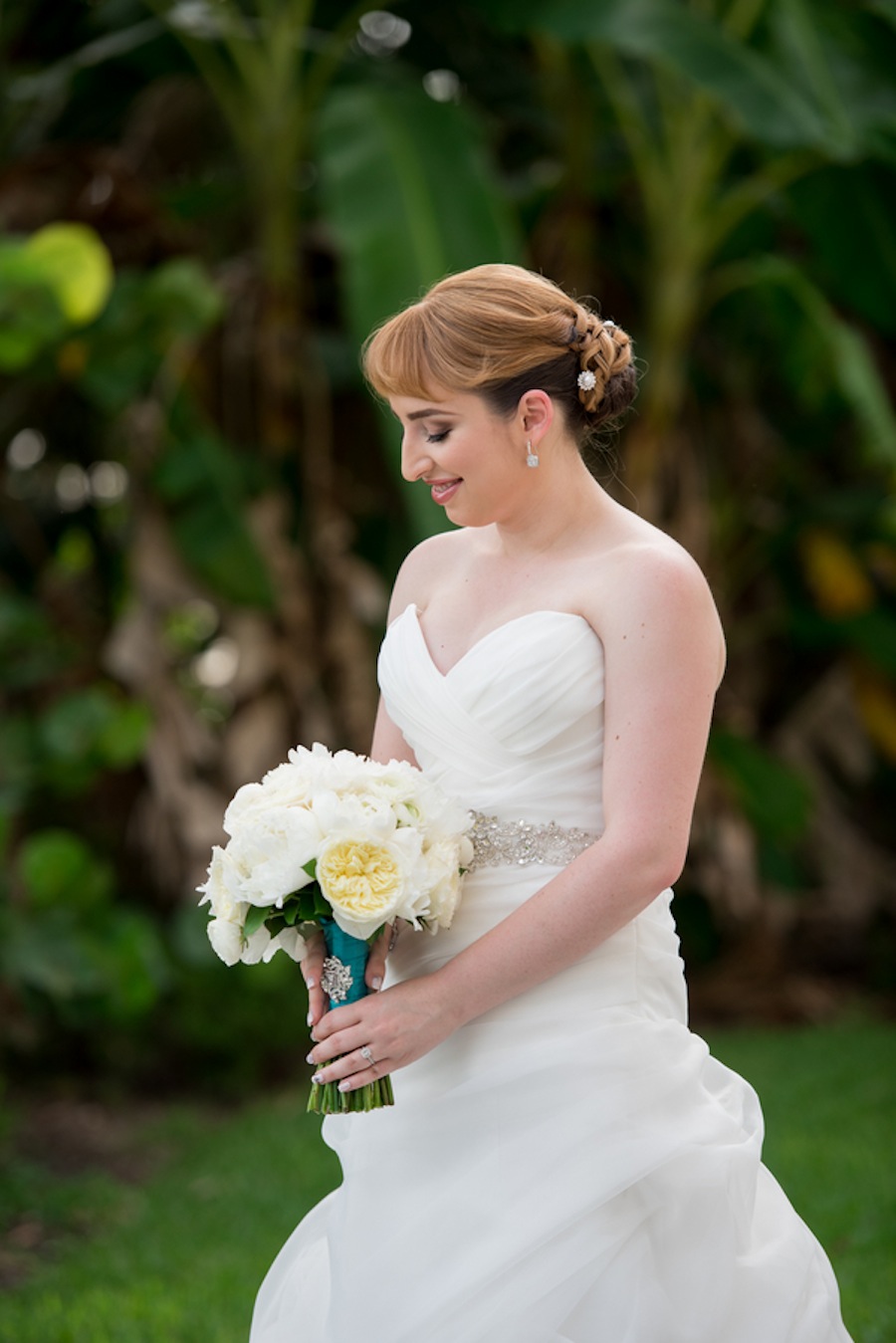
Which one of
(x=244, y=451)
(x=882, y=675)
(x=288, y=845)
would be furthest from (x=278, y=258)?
(x=288, y=845)

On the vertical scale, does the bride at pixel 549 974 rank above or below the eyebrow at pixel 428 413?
below

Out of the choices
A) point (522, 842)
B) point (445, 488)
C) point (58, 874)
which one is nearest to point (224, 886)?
point (522, 842)

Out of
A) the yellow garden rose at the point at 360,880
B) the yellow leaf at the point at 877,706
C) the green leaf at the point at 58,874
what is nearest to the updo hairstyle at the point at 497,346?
the yellow garden rose at the point at 360,880

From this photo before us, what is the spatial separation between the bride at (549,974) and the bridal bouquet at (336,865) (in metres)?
0.06

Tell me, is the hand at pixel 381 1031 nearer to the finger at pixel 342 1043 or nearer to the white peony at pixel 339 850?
the finger at pixel 342 1043

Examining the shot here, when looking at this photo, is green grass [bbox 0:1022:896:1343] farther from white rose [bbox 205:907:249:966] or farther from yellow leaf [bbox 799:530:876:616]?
yellow leaf [bbox 799:530:876:616]

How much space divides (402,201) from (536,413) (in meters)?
2.85

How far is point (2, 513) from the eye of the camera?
6457 mm

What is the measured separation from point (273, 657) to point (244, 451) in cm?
90

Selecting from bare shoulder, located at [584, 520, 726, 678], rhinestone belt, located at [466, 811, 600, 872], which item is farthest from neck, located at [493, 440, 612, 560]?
rhinestone belt, located at [466, 811, 600, 872]

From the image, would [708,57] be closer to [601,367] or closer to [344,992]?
[601,367]

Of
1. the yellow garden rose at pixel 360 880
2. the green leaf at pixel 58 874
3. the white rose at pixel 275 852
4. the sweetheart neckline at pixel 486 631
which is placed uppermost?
the sweetheart neckline at pixel 486 631

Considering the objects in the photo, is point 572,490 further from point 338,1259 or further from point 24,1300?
point 24,1300

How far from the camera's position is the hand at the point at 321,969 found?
2195 mm
